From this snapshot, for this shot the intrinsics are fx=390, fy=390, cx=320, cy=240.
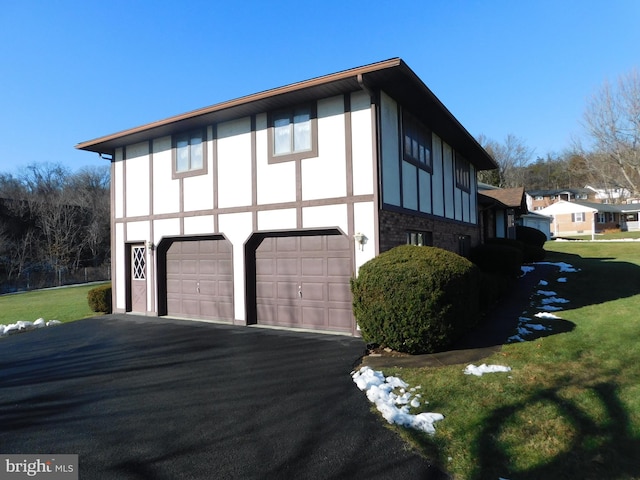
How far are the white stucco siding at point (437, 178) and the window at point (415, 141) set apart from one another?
537 mm

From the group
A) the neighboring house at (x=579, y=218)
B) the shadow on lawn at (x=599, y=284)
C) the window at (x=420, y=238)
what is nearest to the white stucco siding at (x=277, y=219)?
the window at (x=420, y=238)

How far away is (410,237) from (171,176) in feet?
22.8

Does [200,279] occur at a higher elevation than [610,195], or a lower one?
lower

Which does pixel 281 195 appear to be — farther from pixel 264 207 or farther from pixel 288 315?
pixel 288 315

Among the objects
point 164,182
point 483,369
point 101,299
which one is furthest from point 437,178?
point 101,299

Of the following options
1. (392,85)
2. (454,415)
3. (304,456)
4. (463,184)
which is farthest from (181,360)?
(463,184)

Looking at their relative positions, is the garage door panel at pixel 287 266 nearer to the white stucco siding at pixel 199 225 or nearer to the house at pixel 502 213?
the white stucco siding at pixel 199 225

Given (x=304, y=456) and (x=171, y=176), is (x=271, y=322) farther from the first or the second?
(x=304, y=456)

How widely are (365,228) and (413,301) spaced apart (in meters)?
2.25

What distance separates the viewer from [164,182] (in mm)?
11430

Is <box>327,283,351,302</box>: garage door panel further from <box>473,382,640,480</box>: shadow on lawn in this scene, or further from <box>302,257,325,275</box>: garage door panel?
<box>473,382,640,480</box>: shadow on lawn

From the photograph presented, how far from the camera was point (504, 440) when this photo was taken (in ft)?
12.3

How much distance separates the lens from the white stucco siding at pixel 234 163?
32.3 ft

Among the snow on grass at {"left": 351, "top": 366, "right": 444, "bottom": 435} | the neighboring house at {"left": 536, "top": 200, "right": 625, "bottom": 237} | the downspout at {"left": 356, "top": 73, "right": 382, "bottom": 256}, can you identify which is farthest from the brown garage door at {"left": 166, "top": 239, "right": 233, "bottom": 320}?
the neighboring house at {"left": 536, "top": 200, "right": 625, "bottom": 237}
